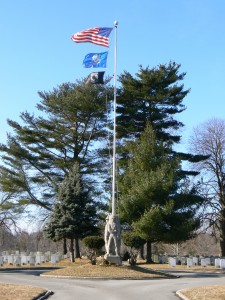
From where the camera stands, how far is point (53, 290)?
17.4m

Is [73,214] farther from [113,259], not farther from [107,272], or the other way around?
[107,272]

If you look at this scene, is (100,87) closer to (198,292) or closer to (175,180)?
(175,180)

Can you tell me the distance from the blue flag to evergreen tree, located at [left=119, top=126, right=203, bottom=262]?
11893mm

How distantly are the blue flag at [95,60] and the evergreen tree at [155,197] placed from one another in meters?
11.9

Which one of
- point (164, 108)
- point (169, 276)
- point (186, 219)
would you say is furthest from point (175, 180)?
point (169, 276)

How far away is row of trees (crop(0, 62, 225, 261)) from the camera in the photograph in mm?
35656

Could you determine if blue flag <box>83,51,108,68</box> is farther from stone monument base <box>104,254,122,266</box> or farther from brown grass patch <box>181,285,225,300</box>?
brown grass patch <box>181,285,225,300</box>

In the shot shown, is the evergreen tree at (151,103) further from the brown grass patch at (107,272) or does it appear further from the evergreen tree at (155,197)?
the brown grass patch at (107,272)

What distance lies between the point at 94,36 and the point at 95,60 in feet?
4.30

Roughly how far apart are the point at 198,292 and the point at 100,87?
29949 mm

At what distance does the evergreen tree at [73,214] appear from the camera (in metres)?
37.1

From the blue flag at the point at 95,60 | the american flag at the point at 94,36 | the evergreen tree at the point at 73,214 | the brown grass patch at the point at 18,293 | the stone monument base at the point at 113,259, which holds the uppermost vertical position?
the american flag at the point at 94,36

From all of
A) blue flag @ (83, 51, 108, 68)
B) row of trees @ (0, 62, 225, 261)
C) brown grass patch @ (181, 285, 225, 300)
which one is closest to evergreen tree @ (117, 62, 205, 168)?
row of trees @ (0, 62, 225, 261)

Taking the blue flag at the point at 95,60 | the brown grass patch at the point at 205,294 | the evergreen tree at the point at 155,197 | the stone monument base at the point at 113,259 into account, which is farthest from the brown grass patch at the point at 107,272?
the blue flag at the point at 95,60
